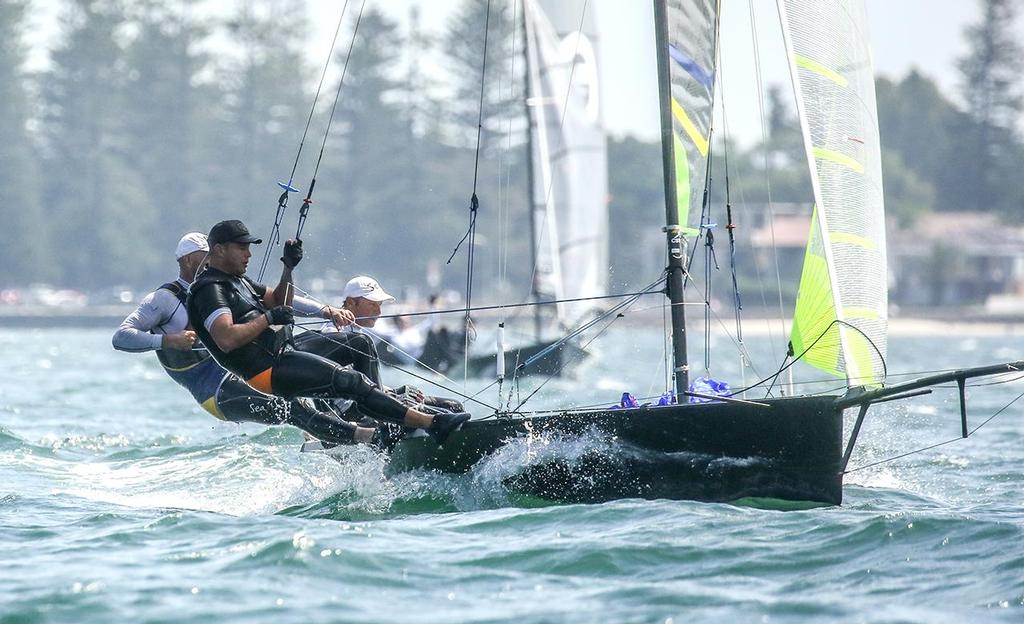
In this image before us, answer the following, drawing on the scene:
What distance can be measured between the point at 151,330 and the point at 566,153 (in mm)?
10228

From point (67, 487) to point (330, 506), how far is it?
1.60 m

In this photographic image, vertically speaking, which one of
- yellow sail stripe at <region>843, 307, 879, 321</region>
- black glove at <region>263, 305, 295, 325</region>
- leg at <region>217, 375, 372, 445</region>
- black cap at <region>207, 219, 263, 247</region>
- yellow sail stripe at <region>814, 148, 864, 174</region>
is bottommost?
leg at <region>217, 375, 372, 445</region>

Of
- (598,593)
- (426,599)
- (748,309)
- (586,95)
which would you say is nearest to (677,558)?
(598,593)

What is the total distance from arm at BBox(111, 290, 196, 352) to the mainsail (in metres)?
8.32

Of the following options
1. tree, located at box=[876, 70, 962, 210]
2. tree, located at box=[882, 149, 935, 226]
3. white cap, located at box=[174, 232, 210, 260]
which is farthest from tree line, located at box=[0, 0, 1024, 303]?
white cap, located at box=[174, 232, 210, 260]

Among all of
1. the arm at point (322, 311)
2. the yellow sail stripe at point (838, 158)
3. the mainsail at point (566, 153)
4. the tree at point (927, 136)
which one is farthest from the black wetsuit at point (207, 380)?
the tree at point (927, 136)

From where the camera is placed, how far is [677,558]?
597 centimetres

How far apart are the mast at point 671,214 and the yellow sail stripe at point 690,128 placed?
4 centimetres

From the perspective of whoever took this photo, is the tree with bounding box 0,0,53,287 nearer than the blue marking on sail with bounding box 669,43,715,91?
No

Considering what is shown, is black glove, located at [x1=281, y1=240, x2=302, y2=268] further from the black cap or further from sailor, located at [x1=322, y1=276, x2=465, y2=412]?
sailor, located at [x1=322, y1=276, x2=465, y2=412]

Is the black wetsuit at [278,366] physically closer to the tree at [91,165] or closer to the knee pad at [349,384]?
the knee pad at [349,384]

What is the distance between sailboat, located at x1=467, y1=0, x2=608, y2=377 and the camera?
17.1 m

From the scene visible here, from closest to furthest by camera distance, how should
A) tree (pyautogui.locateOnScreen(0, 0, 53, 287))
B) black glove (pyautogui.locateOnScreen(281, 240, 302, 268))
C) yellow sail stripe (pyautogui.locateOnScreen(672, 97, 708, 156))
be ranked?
black glove (pyautogui.locateOnScreen(281, 240, 302, 268)) → yellow sail stripe (pyautogui.locateOnScreen(672, 97, 708, 156)) → tree (pyautogui.locateOnScreen(0, 0, 53, 287))

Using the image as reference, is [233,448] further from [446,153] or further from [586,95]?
[446,153]
